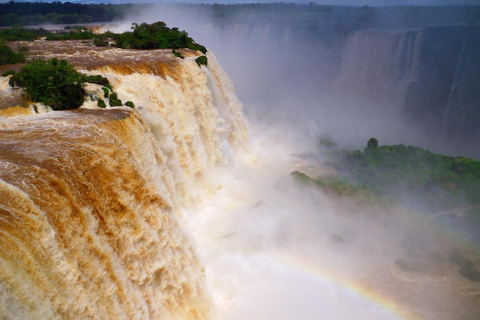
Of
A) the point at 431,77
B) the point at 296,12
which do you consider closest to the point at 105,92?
the point at 431,77

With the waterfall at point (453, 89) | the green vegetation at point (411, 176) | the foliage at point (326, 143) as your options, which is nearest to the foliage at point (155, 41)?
the foliage at point (326, 143)

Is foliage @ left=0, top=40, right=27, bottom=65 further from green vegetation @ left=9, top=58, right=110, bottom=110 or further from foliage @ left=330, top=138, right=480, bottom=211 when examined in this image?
foliage @ left=330, top=138, right=480, bottom=211

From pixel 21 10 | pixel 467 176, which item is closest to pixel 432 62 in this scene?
pixel 467 176

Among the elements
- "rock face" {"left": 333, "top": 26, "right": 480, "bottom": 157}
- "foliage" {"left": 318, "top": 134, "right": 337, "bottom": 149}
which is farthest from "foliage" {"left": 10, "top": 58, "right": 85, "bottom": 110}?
"rock face" {"left": 333, "top": 26, "right": 480, "bottom": 157}

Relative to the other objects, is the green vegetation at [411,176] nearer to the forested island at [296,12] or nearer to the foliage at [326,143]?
the foliage at [326,143]

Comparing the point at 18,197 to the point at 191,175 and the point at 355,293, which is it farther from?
the point at 355,293

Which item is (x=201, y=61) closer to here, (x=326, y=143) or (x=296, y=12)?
(x=326, y=143)
